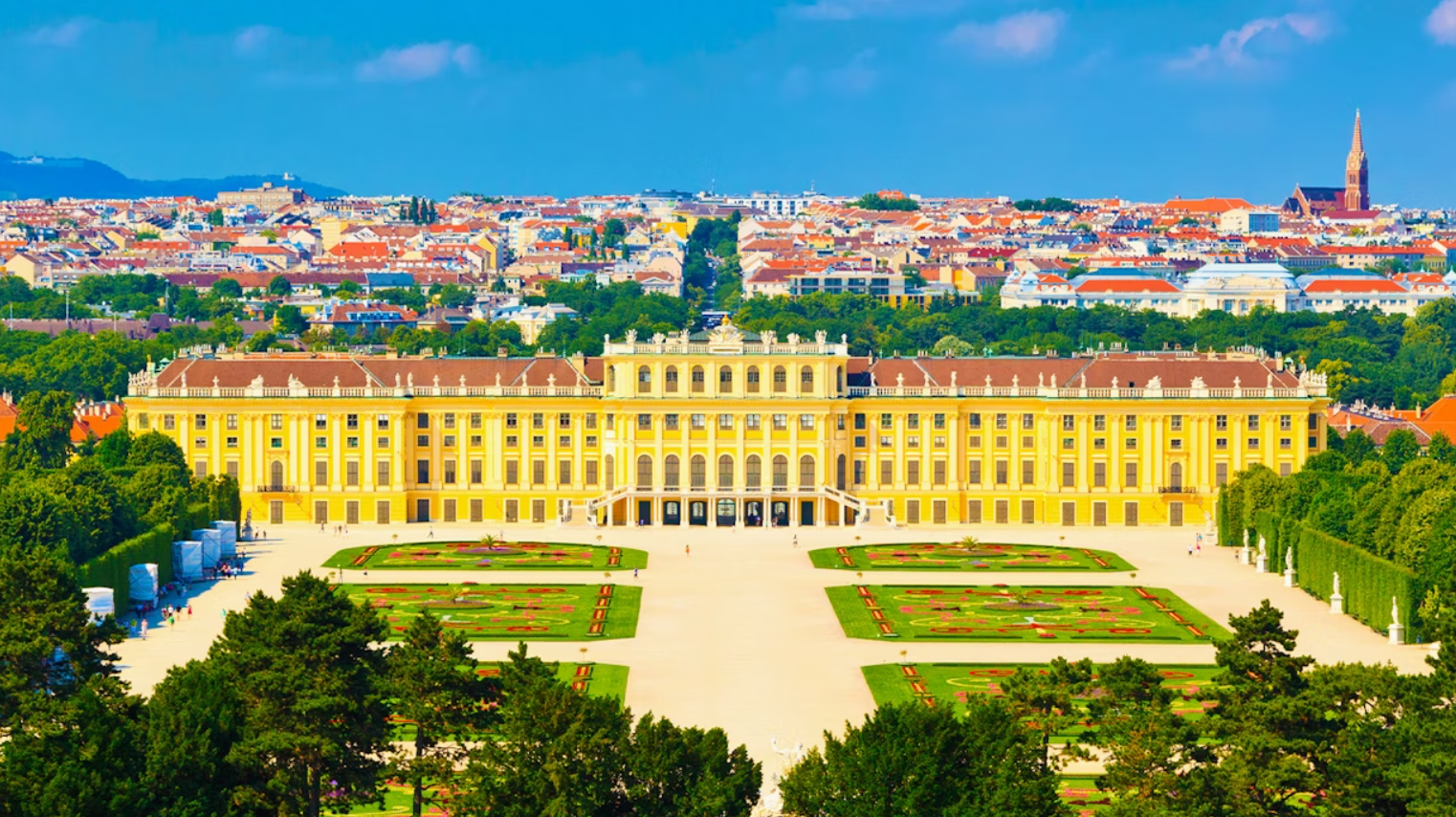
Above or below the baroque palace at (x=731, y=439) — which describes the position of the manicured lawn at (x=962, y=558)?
below

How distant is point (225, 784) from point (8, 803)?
5.31 meters

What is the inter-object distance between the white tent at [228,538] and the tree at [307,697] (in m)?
40.1

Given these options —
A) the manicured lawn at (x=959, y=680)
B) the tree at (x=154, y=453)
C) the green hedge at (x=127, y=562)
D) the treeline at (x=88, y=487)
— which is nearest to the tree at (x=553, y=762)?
the manicured lawn at (x=959, y=680)

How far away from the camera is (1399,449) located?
117m

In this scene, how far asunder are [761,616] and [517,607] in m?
7.43

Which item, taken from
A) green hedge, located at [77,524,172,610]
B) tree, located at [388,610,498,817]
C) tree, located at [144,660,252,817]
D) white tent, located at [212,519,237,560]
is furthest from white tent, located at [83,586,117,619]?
tree, located at [388,610,498,817]

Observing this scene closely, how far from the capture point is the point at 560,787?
4978 cm

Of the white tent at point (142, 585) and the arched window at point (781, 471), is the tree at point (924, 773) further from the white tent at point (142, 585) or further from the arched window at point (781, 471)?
the arched window at point (781, 471)

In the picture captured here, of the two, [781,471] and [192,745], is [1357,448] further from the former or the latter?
[192,745]

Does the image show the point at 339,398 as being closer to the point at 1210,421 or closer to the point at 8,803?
the point at 1210,421

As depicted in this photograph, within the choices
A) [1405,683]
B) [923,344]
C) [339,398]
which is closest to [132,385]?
[339,398]

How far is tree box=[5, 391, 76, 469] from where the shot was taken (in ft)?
365

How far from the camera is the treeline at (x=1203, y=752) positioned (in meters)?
49.7

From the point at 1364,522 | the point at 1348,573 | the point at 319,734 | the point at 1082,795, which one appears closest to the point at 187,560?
the point at 1348,573
